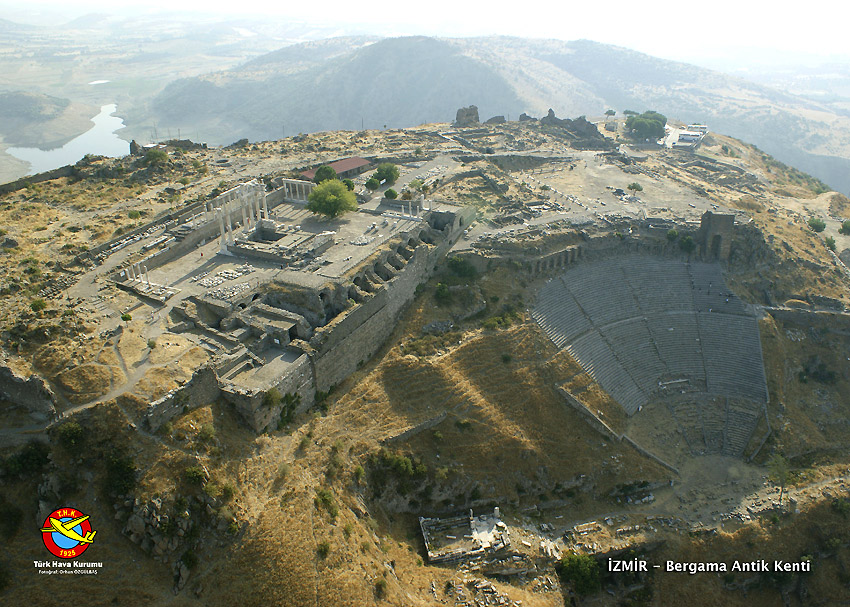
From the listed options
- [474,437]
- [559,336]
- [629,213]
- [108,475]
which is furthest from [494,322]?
[108,475]

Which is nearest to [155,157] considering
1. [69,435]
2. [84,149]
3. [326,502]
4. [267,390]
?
[267,390]

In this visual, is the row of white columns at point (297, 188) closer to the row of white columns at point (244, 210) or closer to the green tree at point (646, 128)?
the row of white columns at point (244, 210)

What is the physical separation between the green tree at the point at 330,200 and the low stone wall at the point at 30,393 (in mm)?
34857

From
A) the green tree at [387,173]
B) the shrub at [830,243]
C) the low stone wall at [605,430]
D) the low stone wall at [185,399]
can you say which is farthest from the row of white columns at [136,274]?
the shrub at [830,243]

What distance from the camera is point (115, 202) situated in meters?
68.9

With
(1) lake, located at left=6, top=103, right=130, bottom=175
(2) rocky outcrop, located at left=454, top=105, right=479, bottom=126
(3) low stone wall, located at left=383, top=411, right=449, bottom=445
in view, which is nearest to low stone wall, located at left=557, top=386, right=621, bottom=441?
(3) low stone wall, located at left=383, top=411, right=449, bottom=445

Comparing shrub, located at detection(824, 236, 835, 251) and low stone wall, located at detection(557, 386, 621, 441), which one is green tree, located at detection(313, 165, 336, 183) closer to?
low stone wall, located at detection(557, 386, 621, 441)

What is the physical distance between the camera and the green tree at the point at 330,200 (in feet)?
213

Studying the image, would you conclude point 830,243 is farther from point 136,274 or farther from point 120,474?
point 120,474

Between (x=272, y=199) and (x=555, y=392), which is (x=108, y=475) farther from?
(x=272, y=199)

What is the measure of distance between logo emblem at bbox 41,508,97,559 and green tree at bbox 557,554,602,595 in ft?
100

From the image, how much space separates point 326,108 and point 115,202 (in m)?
140

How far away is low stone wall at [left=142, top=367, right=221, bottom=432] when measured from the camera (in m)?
36.2

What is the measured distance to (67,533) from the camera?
33406mm
